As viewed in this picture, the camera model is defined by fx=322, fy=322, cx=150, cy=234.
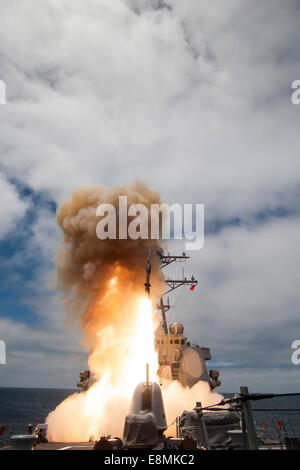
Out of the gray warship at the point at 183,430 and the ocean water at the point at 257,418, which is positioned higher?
the gray warship at the point at 183,430

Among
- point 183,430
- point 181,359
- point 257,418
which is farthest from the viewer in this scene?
point 257,418

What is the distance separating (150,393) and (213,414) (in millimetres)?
3031

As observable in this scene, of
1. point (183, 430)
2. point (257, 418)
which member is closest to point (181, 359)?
point (183, 430)

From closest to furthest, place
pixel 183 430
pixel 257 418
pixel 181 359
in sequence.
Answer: pixel 183 430 < pixel 181 359 < pixel 257 418

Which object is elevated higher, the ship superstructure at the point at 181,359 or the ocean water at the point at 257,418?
the ship superstructure at the point at 181,359

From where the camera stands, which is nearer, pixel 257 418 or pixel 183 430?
pixel 183 430

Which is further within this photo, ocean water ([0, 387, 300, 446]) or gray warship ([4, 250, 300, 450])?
ocean water ([0, 387, 300, 446])

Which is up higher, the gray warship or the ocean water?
the gray warship

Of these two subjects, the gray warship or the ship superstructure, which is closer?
the gray warship

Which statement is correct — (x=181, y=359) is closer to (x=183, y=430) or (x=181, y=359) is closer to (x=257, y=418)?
(x=183, y=430)

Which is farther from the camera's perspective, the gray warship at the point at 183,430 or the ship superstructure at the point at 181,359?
the ship superstructure at the point at 181,359

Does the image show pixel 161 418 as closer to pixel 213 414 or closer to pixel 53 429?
Answer: pixel 213 414

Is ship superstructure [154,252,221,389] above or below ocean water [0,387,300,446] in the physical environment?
above
